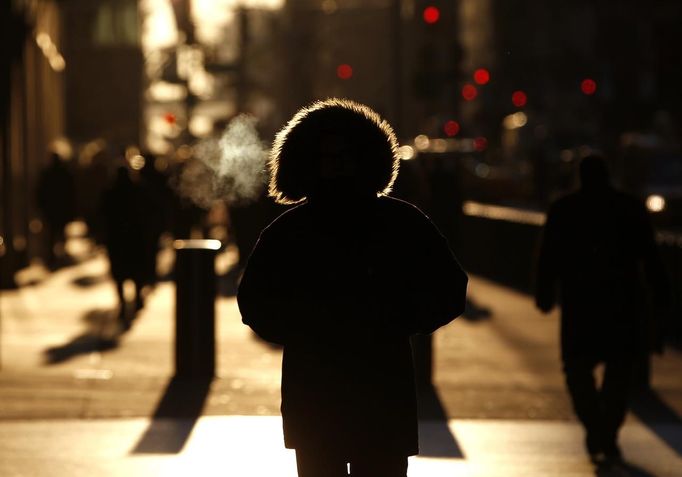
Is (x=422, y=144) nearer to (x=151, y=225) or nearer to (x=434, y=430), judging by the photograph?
(x=151, y=225)

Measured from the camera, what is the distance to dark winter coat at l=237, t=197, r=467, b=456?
5.39m

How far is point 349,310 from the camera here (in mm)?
5395

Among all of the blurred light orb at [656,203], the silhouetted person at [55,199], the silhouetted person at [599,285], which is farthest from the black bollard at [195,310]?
the blurred light orb at [656,203]

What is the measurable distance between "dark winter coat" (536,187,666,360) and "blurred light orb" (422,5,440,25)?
19164mm

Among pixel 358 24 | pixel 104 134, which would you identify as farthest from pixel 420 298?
pixel 358 24

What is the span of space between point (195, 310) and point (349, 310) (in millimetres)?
7952

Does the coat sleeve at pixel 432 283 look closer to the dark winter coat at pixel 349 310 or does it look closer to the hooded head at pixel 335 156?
the dark winter coat at pixel 349 310

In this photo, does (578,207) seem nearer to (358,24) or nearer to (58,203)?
(58,203)

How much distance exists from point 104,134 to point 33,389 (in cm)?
7338

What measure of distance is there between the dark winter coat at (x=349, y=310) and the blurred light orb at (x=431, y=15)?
2326cm

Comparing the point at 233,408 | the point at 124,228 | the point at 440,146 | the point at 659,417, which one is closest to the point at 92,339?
the point at 124,228

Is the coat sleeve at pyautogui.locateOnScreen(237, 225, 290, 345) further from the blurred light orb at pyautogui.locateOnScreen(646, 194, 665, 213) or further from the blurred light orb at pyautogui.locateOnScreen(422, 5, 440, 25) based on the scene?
the blurred light orb at pyautogui.locateOnScreen(646, 194, 665, 213)

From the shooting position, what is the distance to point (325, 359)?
5.39 m

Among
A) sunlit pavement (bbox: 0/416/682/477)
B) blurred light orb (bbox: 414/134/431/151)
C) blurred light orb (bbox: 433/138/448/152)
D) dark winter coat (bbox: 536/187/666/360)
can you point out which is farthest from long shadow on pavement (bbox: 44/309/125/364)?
blurred light orb (bbox: 414/134/431/151)
